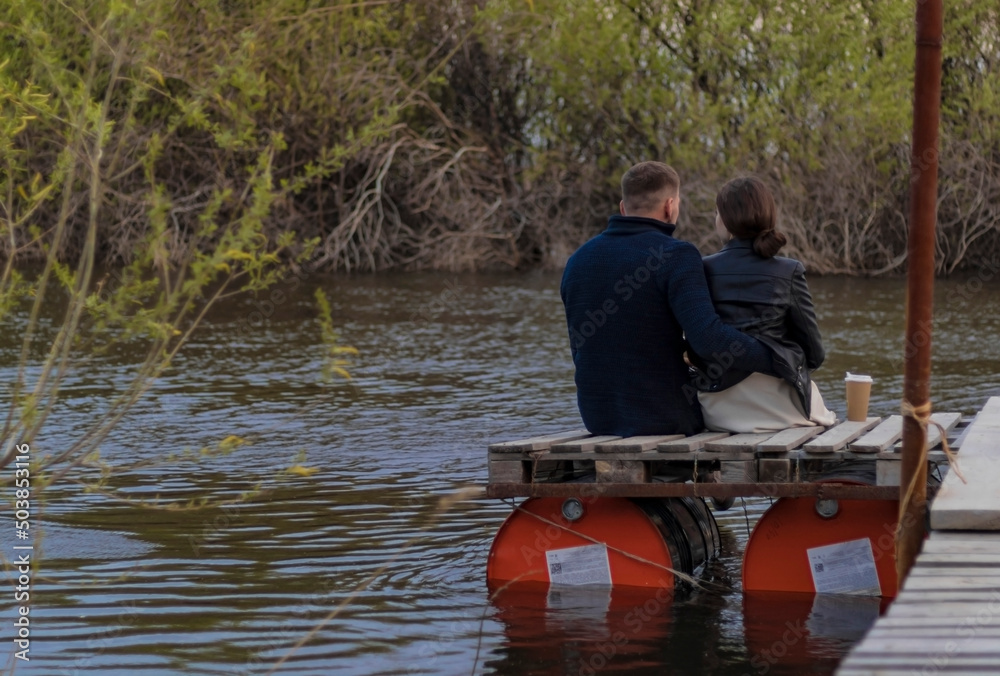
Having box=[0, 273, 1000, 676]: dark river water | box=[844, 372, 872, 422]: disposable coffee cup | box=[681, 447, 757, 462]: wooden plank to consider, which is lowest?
box=[0, 273, 1000, 676]: dark river water

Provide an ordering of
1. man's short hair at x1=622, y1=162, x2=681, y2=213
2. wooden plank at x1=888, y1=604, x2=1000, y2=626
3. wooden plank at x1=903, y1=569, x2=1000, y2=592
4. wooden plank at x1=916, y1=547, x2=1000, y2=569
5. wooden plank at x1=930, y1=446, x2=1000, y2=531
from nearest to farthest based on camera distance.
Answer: wooden plank at x1=888, y1=604, x2=1000, y2=626, wooden plank at x1=903, y1=569, x2=1000, y2=592, wooden plank at x1=916, y1=547, x2=1000, y2=569, wooden plank at x1=930, y1=446, x2=1000, y2=531, man's short hair at x1=622, y1=162, x2=681, y2=213

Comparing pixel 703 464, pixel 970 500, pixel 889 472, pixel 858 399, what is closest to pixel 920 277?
pixel 970 500

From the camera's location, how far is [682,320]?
19.6 feet

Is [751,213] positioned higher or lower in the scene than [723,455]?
higher

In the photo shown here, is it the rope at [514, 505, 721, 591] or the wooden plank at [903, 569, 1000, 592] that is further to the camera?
the rope at [514, 505, 721, 591]

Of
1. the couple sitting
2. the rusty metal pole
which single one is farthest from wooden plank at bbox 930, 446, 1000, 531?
the couple sitting

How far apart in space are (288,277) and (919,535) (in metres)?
20.1

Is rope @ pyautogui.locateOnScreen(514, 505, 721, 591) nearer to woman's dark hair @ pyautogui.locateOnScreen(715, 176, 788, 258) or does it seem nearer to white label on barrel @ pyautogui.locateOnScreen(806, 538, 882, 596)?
white label on barrel @ pyautogui.locateOnScreen(806, 538, 882, 596)

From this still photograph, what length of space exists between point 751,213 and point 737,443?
3.34 feet

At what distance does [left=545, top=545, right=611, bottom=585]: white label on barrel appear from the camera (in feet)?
19.9

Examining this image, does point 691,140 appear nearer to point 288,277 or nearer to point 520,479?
point 288,277

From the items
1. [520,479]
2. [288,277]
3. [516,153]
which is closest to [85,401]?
[520,479]

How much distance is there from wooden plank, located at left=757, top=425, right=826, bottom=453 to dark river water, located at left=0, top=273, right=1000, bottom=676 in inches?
25.3

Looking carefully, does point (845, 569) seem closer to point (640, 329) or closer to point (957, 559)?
point (957, 559)
